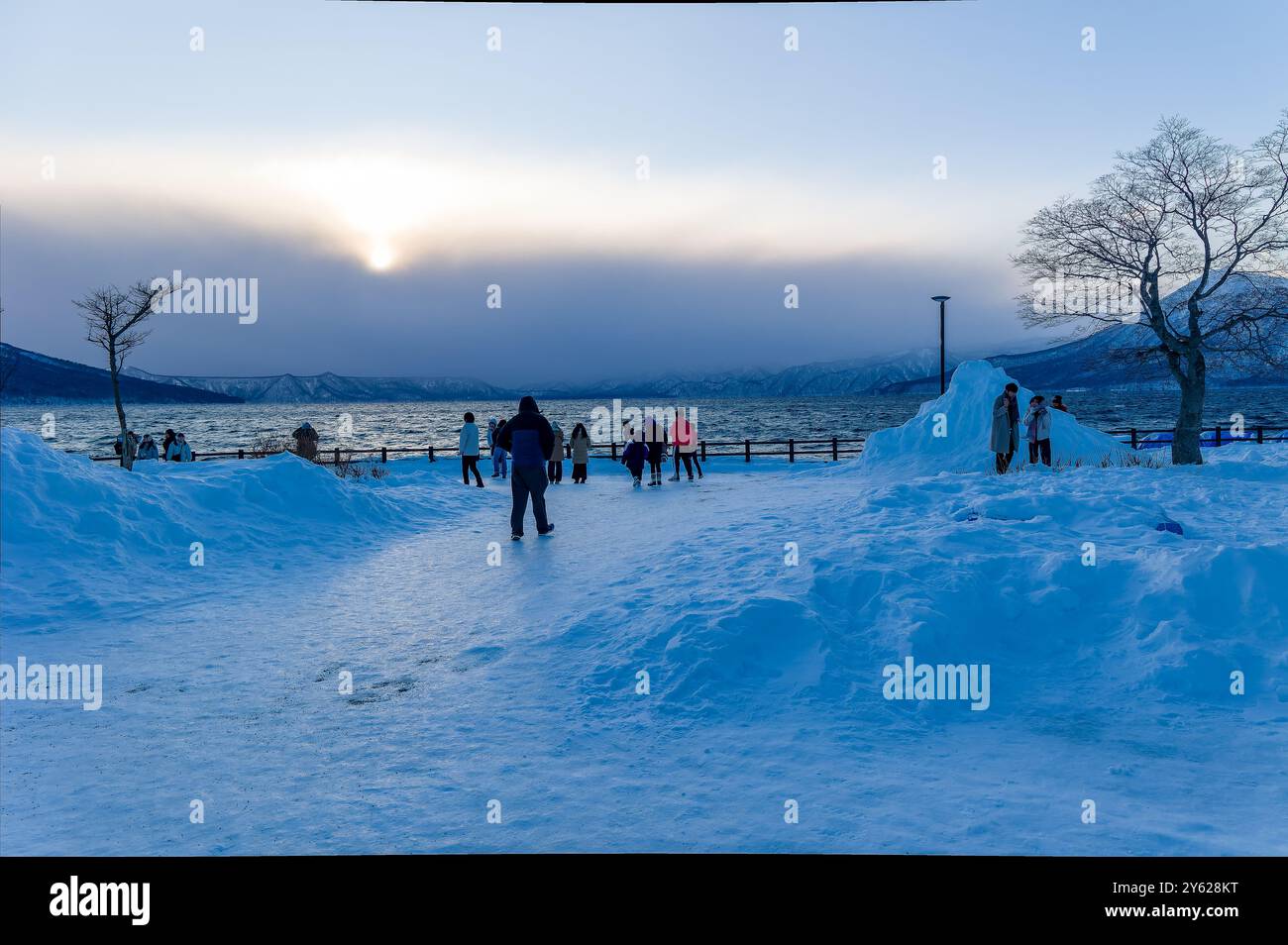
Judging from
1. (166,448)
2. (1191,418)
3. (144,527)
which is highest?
(1191,418)

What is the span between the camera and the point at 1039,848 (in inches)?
136

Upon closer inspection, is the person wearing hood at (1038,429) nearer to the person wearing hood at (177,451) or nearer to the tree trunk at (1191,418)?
the tree trunk at (1191,418)

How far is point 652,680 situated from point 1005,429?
1403 cm

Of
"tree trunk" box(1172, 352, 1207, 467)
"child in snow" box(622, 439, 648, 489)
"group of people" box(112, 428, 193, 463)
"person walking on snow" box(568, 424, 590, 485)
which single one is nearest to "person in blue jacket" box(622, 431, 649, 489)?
"child in snow" box(622, 439, 648, 489)

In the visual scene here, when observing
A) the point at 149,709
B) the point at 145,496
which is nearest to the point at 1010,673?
the point at 149,709

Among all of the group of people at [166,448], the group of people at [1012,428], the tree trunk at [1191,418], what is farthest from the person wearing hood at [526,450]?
the tree trunk at [1191,418]

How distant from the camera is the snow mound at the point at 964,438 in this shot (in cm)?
2058

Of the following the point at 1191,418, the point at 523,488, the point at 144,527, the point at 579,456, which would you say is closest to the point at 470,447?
the point at 579,456

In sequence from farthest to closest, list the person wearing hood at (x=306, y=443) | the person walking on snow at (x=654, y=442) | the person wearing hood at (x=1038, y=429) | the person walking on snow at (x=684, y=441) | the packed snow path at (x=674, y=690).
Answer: the person wearing hood at (x=306, y=443), the person walking on snow at (x=684, y=441), the person walking on snow at (x=654, y=442), the person wearing hood at (x=1038, y=429), the packed snow path at (x=674, y=690)

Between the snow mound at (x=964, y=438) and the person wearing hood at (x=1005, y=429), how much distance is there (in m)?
2.09

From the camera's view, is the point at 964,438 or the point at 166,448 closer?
the point at 166,448

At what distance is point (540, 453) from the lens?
38.2 ft

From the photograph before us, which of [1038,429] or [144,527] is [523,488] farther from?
[1038,429]
